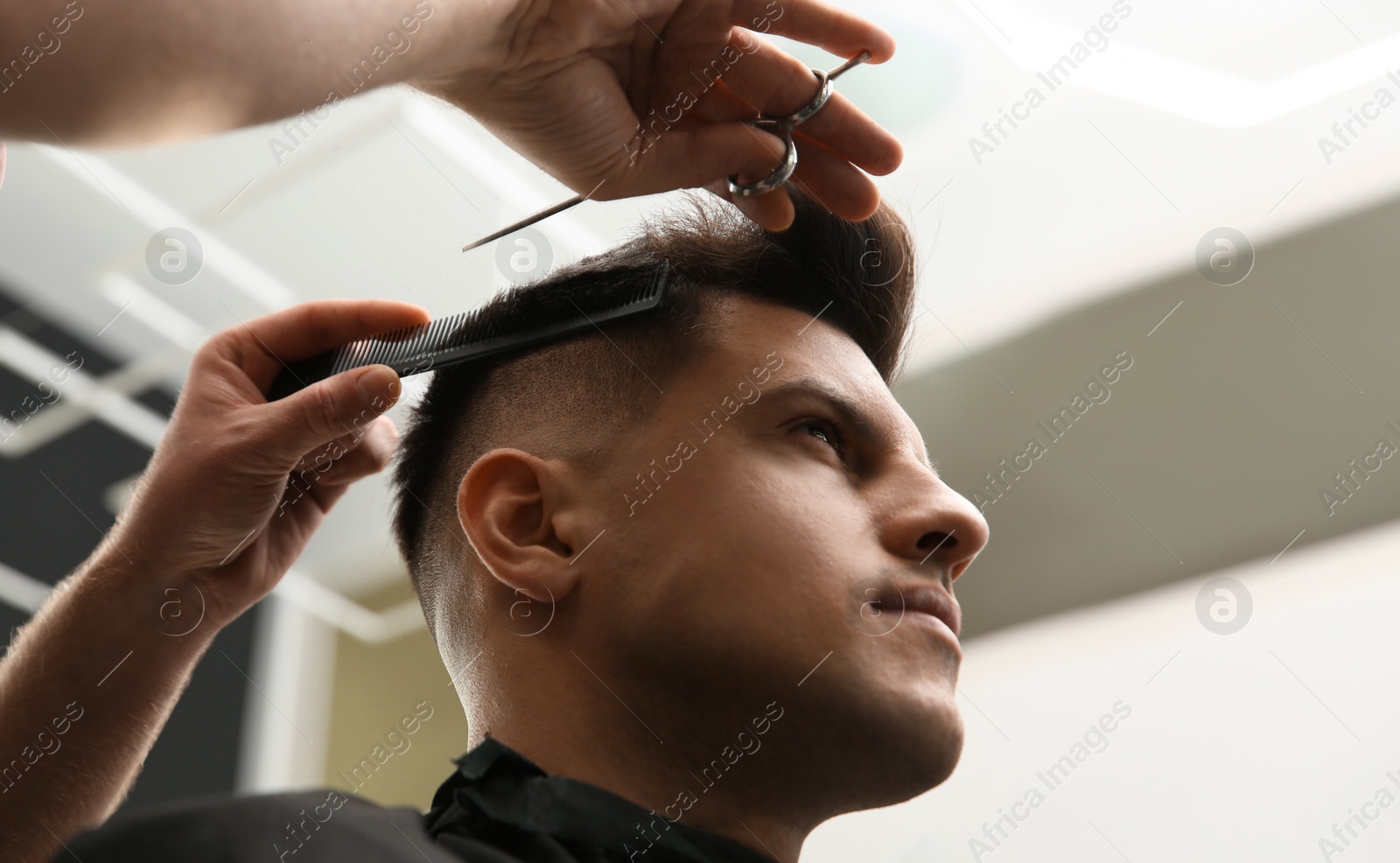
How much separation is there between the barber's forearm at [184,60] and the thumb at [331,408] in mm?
366

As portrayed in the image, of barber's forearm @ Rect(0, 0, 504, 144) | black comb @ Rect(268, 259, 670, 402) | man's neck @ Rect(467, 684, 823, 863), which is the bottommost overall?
man's neck @ Rect(467, 684, 823, 863)

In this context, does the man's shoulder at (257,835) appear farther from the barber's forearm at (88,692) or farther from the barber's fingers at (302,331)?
the barber's fingers at (302,331)

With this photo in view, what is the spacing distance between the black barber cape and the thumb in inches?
16.6

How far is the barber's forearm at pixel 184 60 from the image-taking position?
77 cm

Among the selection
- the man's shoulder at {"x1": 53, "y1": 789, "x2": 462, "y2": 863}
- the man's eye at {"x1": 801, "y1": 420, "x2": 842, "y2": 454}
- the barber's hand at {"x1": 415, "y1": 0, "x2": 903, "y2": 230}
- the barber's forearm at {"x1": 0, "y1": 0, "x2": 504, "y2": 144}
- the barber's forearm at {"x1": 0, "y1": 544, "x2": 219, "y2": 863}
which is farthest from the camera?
the man's eye at {"x1": 801, "y1": 420, "x2": 842, "y2": 454}

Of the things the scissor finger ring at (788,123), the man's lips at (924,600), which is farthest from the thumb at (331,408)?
the man's lips at (924,600)

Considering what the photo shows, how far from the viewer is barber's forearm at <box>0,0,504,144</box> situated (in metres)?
0.77

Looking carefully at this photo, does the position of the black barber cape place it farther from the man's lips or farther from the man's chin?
the man's lips

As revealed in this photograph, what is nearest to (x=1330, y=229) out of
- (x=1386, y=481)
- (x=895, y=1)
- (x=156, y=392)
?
(x=1386, y=481)

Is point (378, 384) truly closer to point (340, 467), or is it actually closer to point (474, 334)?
point (474, 334)

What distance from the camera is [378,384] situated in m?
1.24

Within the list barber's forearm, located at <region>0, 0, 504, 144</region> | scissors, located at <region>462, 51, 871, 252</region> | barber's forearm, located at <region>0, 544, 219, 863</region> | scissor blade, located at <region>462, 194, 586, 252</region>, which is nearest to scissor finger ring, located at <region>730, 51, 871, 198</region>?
scissors, located at <region>462, 51, 871, 252</region>

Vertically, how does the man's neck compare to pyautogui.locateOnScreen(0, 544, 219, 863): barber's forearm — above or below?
above

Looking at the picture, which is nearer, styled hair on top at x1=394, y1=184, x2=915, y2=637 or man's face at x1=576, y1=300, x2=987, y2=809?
man's face at x1=576, y1=300, x2=987, y2=809
